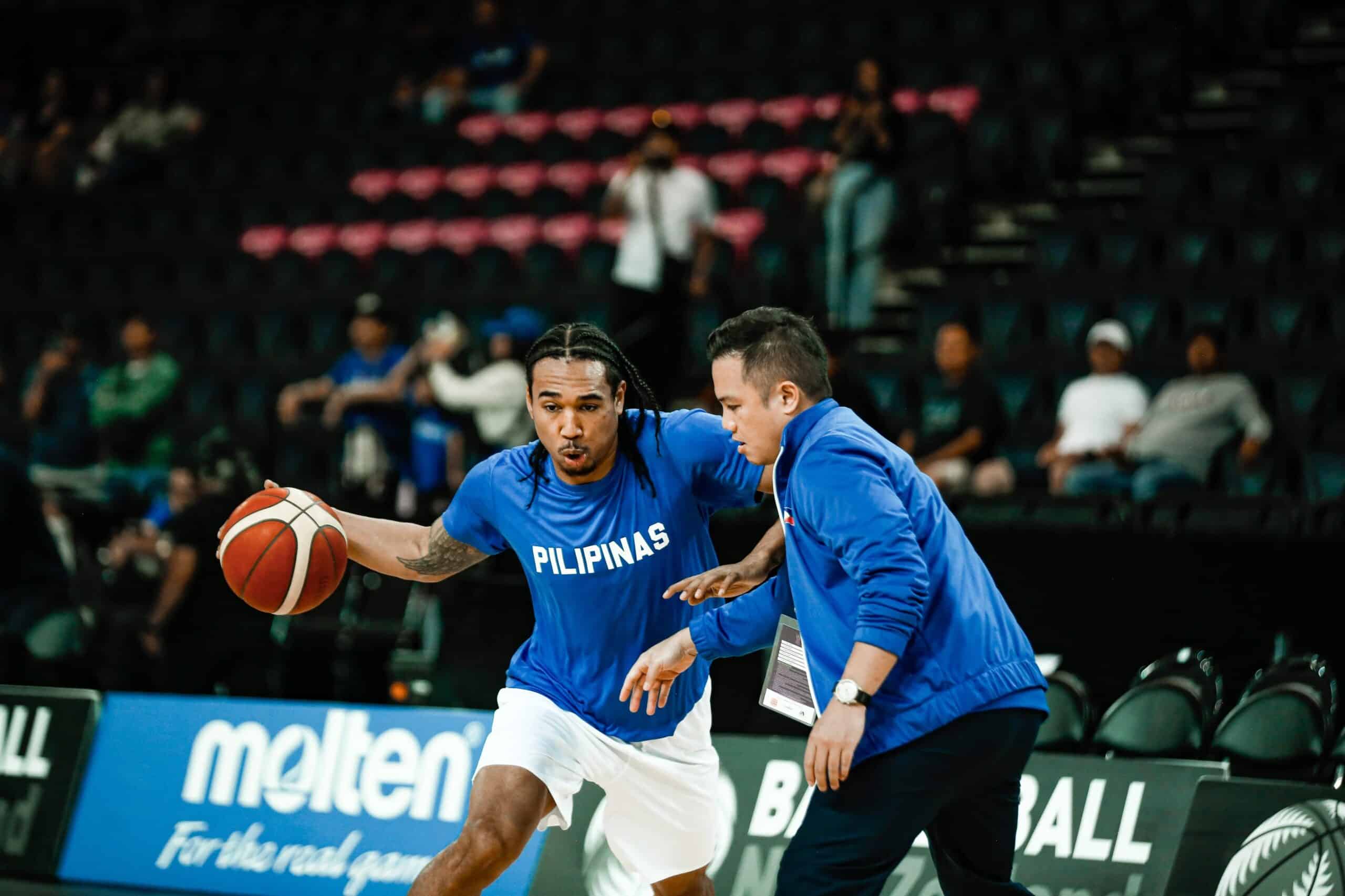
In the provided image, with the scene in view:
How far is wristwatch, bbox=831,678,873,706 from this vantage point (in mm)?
3416

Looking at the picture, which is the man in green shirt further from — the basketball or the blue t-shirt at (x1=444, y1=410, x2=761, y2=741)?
the blue t-shirt at (x1=444, y1=410, x2=761, y2=741)

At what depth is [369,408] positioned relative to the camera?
32.9 feet

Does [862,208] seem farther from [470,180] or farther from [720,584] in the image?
[720,584]

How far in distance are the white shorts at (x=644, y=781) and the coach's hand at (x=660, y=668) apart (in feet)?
1.44

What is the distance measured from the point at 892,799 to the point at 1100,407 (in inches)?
214

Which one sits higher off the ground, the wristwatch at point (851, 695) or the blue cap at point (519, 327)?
the blue cap at point (519, 327)

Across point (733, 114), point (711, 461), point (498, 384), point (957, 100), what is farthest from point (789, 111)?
point (711, 461)

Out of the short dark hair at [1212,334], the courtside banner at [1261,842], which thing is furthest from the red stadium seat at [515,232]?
the courtside banner at [1261,842]

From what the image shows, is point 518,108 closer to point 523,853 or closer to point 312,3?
point 312,3

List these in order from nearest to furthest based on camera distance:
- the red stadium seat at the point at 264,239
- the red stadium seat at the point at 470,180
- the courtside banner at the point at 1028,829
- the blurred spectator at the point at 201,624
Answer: the courtside banner at the point at 1028,829 < the blurred spectator at the point at 201,624 < the red stadium seat at the point at 470,180 < the red stadium seat at the point at 264,239

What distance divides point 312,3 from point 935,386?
11419 mm

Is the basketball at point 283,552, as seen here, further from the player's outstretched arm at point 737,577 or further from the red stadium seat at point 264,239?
the red stadium seat at point 264,239

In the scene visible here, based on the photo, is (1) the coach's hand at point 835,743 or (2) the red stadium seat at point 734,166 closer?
(1) the coach's hand at point 835,743

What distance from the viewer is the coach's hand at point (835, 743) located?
11.3ft
